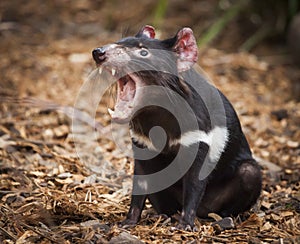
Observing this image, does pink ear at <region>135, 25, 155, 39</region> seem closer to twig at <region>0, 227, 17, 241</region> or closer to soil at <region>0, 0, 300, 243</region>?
soil at <region>0, 0, 300, 243</region>

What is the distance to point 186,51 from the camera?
2854 millimetres

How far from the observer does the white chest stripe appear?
9.39ft

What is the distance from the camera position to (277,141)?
4562mm

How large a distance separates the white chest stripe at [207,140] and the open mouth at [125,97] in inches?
7.7

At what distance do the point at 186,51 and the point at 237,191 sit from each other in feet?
2.59

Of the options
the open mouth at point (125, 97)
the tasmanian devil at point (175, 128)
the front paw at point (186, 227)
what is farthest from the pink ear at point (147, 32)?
the front paw at point (186, 227)

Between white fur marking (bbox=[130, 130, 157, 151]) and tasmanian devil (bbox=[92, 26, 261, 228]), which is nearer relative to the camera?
tasmanian devil (bbox=[92, 26, 261, 228])

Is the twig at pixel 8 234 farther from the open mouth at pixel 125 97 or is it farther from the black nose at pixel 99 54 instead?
the black nose at pixel 99 54

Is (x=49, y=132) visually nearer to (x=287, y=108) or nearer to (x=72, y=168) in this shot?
(x=72, y=168)

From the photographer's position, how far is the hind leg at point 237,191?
3172 mm

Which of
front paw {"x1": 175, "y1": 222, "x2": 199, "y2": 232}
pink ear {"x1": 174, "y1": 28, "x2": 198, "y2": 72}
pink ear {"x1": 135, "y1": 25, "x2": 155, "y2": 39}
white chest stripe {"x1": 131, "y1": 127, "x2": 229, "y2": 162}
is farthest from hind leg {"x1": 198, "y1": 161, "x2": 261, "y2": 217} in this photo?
pink ear {"x1": 135, "y1": 25, "x2": 155, "y2": 39}

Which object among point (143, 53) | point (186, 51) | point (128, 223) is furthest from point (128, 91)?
point (128, 223)

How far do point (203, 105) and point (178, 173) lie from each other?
0.34 meters

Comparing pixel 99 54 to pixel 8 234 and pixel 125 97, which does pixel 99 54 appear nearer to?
pixel 125 97
